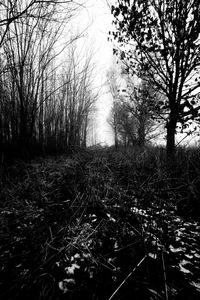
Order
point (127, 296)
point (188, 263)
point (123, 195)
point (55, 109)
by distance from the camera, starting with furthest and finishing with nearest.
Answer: point (55, 109)
point (123, 195)
point (188, 263)
point (127, 296)

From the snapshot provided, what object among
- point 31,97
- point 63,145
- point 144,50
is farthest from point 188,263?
point 63,145

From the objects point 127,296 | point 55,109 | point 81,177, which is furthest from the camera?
point 55,109

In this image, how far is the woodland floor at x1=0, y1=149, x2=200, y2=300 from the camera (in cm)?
56

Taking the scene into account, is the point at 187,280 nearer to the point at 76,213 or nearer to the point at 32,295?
the point at 32,295

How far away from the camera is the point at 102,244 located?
811 mm

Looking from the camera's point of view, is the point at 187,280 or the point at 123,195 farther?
the point at 123,195

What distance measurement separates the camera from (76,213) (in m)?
1.11

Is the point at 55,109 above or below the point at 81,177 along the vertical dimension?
above

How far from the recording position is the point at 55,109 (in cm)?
564

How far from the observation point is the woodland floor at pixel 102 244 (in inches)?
22.0

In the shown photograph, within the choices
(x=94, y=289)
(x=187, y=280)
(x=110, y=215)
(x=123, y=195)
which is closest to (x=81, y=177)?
(x=123, y=195)

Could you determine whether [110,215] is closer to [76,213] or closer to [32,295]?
[76,213]

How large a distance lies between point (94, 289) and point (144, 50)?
3182mm

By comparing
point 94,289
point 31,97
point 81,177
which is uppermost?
point 31,97
